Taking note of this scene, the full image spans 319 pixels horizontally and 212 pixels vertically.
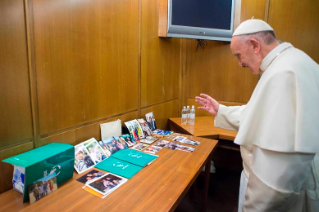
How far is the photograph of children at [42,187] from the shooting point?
3.56 ft

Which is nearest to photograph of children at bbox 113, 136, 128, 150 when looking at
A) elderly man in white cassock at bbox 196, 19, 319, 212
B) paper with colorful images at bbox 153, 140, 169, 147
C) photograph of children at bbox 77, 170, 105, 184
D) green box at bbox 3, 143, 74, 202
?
paper with colorful images at bbox 153, 140, 169, 147

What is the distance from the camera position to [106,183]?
4.18ft

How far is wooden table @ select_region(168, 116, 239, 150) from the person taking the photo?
2.38 metres

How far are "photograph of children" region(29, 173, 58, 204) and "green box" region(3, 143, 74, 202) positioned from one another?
2 centimetres

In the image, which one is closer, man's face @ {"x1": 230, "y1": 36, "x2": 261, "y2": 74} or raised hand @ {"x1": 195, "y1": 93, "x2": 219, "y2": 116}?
man's face @ {"x1": 230, "y1": 36, "x2": 261, "y2": 74}

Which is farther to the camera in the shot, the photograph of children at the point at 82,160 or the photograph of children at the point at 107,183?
the photograph of children at the point at 82,160

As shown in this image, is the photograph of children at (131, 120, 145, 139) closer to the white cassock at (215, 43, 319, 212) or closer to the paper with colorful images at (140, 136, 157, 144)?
the paper with colorful images at (140, 136, 157, 144)

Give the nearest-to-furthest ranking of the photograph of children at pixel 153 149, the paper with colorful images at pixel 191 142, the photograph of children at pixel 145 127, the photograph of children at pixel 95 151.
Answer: the photograph of children at pixel 95 151 → the photograph of children at pixel 153 149 → the paper with colorful images at pixel 191 142 → the photograph of children at pixel 145 127

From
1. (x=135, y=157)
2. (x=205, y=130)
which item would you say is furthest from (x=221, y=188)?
(x=135, y=157)

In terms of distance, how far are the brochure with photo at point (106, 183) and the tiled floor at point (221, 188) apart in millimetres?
1274

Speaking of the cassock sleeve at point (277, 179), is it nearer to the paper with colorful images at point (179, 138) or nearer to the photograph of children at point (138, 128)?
the paper with colorful images at point (179, 138)

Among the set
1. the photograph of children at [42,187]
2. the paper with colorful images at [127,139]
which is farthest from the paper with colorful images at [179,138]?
the photograph of children at [42,187]

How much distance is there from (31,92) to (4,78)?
0.16 m

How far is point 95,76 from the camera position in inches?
67.5
